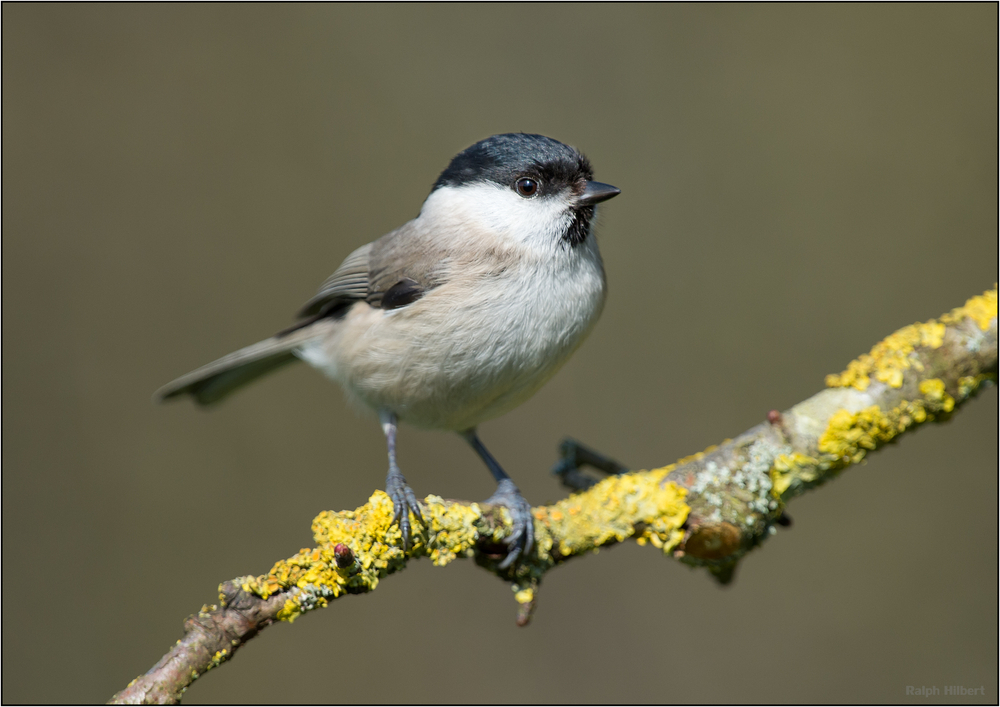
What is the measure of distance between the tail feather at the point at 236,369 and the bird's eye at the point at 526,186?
33.9 inches

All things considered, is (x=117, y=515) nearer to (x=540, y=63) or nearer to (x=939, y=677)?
(x=540, y=63)

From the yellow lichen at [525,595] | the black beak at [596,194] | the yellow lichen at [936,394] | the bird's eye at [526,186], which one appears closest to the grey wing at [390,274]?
the bird's eye at [526,186]

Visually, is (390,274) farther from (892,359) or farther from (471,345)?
(892,359)

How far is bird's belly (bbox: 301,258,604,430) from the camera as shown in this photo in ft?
5.91

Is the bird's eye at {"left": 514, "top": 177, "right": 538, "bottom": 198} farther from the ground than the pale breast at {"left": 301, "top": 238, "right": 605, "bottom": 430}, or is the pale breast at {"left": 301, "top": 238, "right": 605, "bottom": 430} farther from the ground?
the bird's eye at {"left": 514, "top": 177, "right": 538, "bottom": 198}

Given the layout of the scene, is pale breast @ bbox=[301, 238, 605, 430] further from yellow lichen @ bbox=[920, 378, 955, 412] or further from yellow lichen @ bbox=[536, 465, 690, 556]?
yellow lichen @ bbox=[920, 378, 955, 412]

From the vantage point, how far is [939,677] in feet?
9.18

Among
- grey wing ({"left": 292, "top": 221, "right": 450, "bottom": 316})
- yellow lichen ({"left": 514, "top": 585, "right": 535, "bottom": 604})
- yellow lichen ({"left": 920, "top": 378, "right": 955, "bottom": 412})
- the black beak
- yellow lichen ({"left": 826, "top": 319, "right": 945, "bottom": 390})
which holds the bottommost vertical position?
yellow lichen ({"left": 514, "top": 585, "right": 535, "bottom": 604})

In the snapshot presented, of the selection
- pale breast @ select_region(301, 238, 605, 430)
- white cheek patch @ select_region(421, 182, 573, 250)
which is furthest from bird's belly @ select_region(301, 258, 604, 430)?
white cheek patch @ select_region(421, 182, 573, 250)

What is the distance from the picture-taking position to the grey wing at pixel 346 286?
7.07ft

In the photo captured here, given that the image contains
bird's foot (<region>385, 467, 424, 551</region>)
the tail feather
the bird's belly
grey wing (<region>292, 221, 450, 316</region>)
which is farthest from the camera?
the tail feather

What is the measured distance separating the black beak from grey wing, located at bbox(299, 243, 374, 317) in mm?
709

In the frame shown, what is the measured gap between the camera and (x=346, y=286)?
2205mm

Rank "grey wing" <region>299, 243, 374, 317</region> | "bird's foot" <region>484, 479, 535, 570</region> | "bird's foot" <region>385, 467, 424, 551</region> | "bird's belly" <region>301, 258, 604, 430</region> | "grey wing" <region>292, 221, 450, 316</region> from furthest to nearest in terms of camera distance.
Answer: "grey wing" <region>299, 243, 374, 317</region>
"grey wing" <region>292, 221, 450, 316</region>
"bird's belly" <region>301, 258, 604, 430</region>
"bird's foot" <region>484, 479, 535, 570</region>
"bird's foot" <region>385, 467, 424, 551</region>
